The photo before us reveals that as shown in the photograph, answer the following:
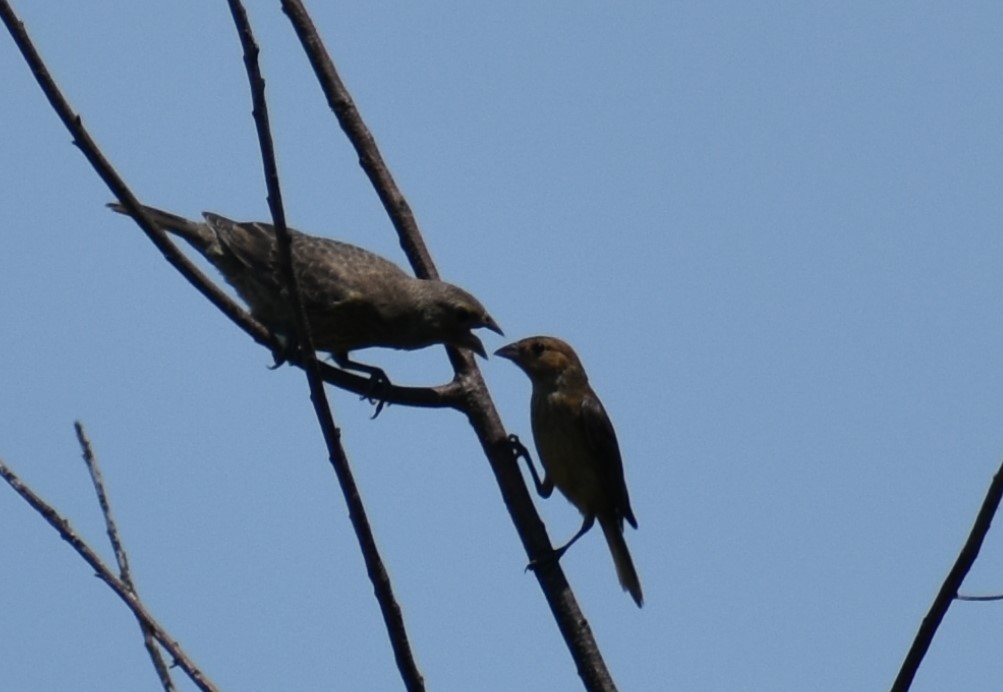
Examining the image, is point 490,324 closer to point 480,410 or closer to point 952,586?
point 480,410

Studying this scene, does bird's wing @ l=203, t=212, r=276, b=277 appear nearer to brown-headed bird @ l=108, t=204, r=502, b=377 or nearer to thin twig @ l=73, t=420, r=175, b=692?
brown-headed bird @ l=108, t=204, r=502, b=377

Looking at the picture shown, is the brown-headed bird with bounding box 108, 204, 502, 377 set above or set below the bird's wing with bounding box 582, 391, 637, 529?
above

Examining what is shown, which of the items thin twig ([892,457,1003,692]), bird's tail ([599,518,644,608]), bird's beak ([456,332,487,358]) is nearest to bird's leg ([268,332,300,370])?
bird's beak ([456,332,487,358])

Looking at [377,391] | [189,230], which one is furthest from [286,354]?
[189,230]

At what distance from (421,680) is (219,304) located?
1.44 m

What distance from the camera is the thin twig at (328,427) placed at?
352 centimetres

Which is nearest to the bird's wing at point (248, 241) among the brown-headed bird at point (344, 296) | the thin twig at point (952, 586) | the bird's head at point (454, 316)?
the brown-headed bird at point (344, 296)

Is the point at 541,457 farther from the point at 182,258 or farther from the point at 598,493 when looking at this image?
the point at 182,258

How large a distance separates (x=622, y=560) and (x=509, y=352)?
1445 mm

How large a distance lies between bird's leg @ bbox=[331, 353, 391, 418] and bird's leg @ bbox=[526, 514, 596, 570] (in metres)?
A: 0.82

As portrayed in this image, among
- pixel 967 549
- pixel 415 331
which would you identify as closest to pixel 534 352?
pixel 415 331

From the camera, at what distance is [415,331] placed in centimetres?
723

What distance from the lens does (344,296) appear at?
707 cm

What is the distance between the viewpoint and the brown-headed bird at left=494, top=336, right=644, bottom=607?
8.41 m
